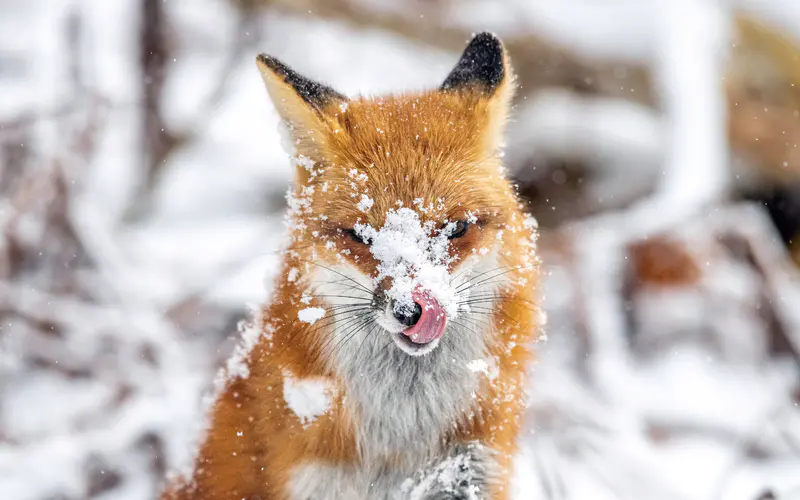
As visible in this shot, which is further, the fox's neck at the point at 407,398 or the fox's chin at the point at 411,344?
the fox's neck at the point at 407,398

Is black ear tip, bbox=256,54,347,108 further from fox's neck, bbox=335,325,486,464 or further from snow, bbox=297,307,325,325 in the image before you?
fox's neck, bbox=335,325,486,464

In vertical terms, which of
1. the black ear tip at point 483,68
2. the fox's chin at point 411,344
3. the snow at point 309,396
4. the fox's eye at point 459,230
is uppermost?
the black ear tip at point 483,68

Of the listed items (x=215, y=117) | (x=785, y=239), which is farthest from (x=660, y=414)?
(x=215, y=117)

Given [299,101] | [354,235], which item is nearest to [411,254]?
[354,235]

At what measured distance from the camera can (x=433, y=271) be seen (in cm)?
205

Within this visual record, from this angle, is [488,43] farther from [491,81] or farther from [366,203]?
[366,203]

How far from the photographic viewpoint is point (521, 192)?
18.0 ft

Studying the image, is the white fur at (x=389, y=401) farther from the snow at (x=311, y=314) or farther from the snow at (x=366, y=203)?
the snow at (x=366, y=203)

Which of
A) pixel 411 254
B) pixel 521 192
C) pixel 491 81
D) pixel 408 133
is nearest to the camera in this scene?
pixel 411 254

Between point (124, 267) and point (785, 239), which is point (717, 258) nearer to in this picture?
point (785, 239)

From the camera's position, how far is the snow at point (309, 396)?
7.52 ft

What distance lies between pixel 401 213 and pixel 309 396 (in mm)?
658

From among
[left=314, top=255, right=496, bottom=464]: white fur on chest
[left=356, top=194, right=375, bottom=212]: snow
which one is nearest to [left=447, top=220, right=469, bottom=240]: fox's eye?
[left=314, top=255, right=496, bottom=464]: white fur on chest

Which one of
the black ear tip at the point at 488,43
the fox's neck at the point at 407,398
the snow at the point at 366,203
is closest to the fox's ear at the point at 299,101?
the snow at the point at 366,203
